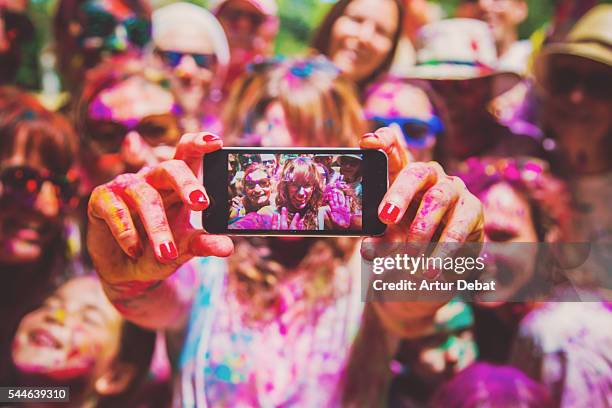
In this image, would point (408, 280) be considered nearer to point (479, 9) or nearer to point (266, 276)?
point (266, 276)

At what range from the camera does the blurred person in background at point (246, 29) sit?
1.14m

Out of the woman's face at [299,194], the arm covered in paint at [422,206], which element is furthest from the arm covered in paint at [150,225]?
the arm covered in paint at [422,206]

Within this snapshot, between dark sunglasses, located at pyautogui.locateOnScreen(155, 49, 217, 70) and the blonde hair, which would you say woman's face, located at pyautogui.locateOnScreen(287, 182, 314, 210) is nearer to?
the blonde hair

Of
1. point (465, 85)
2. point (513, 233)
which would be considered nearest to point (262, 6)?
point (465, 85)

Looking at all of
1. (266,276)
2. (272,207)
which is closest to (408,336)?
(266,276)

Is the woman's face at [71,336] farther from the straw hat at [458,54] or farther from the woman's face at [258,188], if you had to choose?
the straw hat at [458,54]

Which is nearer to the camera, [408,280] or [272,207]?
[272,207]

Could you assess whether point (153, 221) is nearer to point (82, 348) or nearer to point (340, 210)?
point (340, 210)

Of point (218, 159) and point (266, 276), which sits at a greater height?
point (218, 159)

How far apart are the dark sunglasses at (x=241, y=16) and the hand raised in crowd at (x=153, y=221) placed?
13.8 inches

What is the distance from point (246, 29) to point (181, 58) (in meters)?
0.13

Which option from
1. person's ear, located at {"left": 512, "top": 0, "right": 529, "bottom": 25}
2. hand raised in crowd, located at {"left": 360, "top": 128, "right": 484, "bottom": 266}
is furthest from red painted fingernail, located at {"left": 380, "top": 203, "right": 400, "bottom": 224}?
person's ear, located at {"left": 512, "top": 0, "right": 529, "bottom": 25}

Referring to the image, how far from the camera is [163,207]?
33.0 inches

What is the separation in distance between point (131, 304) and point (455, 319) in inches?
21.5
